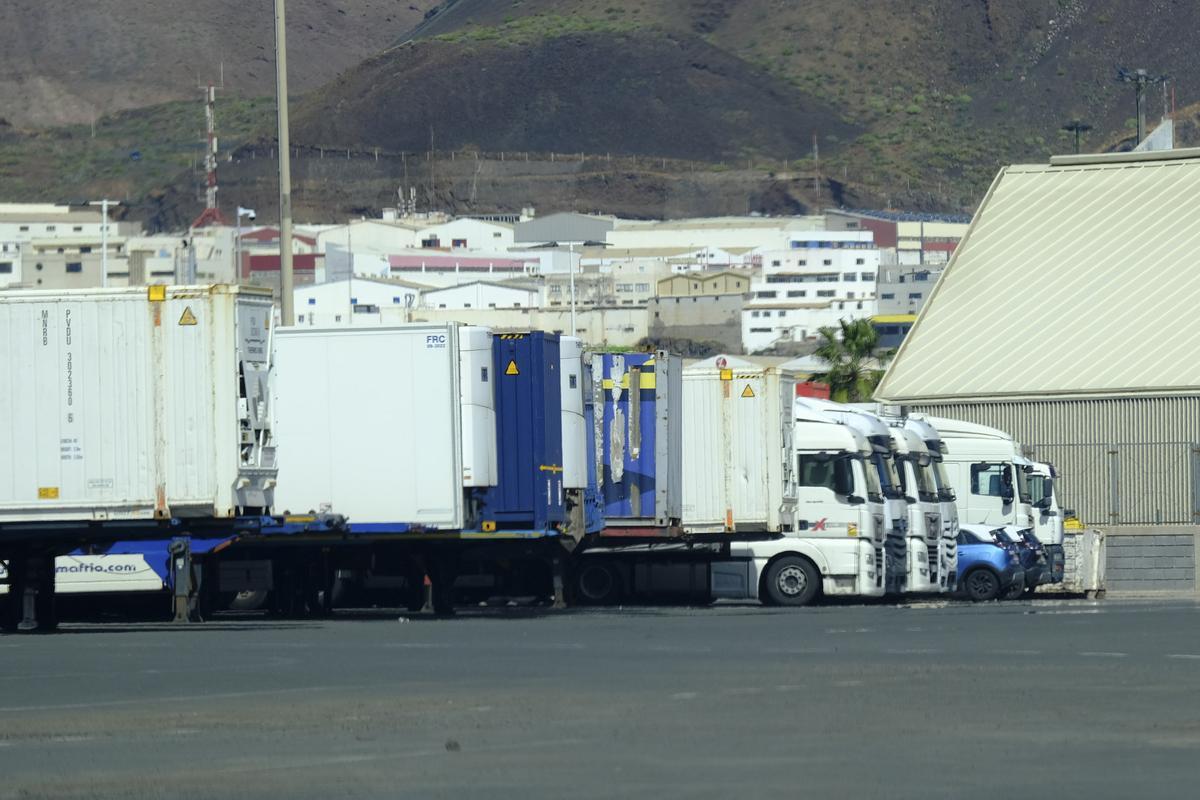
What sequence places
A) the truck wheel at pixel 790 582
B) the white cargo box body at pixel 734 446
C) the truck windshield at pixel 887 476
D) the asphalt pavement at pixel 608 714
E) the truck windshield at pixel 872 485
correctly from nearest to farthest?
the asphalt pavement at pixel 608 714 → the truck wheel at pixel 790 582 → the white cargo box body at pixel 734 446 → the truck windshield at pixel 872 485 → the truck windshield at pixel 887 476

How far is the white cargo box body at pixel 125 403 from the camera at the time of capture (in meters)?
25.0

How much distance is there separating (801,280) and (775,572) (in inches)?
6453

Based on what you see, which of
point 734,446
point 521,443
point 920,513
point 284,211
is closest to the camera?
point 521,443

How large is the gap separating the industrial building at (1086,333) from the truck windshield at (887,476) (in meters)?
11.5

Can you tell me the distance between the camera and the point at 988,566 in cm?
3803

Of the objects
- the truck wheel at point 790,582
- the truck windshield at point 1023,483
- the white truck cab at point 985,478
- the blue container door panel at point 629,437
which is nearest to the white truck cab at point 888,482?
the truck wheel at point 790,582

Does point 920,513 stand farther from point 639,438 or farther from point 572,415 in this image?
point 572,415

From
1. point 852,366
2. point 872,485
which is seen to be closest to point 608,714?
point 872,485

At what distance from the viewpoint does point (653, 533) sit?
32.8 metres

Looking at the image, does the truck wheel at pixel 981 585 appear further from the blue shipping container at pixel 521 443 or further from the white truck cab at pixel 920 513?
the blue shipping container at pixel 521 443

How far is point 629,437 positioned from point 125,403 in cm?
942

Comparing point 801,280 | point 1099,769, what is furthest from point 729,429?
point 801,280

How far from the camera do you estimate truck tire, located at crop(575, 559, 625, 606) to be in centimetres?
3275

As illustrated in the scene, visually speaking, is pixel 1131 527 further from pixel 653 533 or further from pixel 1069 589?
pixel 653 533
